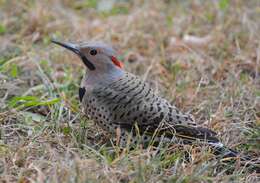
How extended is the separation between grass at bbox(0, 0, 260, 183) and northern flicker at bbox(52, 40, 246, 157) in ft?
0.45

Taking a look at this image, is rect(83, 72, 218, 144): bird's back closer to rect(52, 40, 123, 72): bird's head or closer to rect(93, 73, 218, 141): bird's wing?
rect(93, 73, 218, 141): bird's wing

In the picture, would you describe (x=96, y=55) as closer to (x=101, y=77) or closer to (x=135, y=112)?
(x=101, y=77)

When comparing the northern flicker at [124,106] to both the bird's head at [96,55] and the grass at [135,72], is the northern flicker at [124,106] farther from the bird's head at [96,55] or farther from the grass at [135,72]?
the grass at [135,72]

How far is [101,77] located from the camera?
470cm

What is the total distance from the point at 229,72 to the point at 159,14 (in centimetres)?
187

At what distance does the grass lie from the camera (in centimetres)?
378

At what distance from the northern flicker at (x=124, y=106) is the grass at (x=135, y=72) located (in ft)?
0.45

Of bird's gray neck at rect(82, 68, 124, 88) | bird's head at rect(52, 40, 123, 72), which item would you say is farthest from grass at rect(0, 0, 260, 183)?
bird's head at rect(52, 40, 123, 72)

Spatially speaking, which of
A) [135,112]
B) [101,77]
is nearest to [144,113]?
[135,112]

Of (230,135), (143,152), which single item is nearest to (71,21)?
(230,135)

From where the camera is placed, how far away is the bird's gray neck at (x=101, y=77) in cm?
468

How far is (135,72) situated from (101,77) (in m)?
1.52

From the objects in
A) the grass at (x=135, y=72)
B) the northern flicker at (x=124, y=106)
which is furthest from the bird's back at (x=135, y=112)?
the grass at (x=135, y=72)

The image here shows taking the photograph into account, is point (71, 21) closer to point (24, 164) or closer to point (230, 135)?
point (230, 135)
